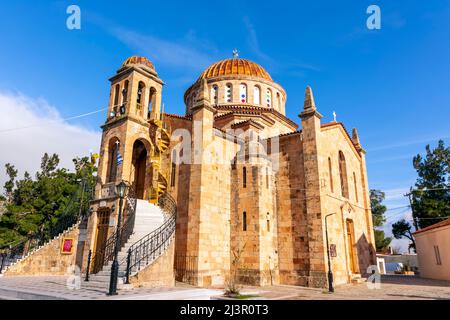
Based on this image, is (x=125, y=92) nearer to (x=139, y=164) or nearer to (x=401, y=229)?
(x=139, y=164)

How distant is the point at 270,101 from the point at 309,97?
341 inches

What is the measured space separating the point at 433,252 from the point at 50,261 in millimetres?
26545

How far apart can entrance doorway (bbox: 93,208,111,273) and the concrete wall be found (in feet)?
71.4

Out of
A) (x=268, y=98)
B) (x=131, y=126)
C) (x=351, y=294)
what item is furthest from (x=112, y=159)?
(x=351, y=294)

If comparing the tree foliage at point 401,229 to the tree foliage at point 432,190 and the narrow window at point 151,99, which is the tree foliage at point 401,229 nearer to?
the tree foliage at point 432,190

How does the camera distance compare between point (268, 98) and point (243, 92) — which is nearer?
point (243, 92)

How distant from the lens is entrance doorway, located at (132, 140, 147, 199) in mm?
20359

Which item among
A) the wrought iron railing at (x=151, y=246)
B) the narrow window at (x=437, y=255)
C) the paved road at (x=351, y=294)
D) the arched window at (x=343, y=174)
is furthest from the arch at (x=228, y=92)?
the narrow window at (x=437, y=255)

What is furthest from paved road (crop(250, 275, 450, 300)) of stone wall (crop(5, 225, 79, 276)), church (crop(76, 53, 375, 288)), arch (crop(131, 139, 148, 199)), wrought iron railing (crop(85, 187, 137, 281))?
stone wall (crop(5, 225, 79, 276))

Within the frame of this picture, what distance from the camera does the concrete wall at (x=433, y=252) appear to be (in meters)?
20.8

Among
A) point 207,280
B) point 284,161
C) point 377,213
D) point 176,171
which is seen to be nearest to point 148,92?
point 176,171

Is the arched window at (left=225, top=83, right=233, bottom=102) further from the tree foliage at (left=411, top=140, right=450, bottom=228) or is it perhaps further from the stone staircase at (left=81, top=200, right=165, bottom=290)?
the tree foliage at (left=411, top=140, right=450, bottom=228)

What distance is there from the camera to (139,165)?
2105 cm

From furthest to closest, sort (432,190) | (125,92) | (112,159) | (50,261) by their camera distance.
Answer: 1. (432,190)
2. (125,92)
3. (112,159)
4. (50,261)
